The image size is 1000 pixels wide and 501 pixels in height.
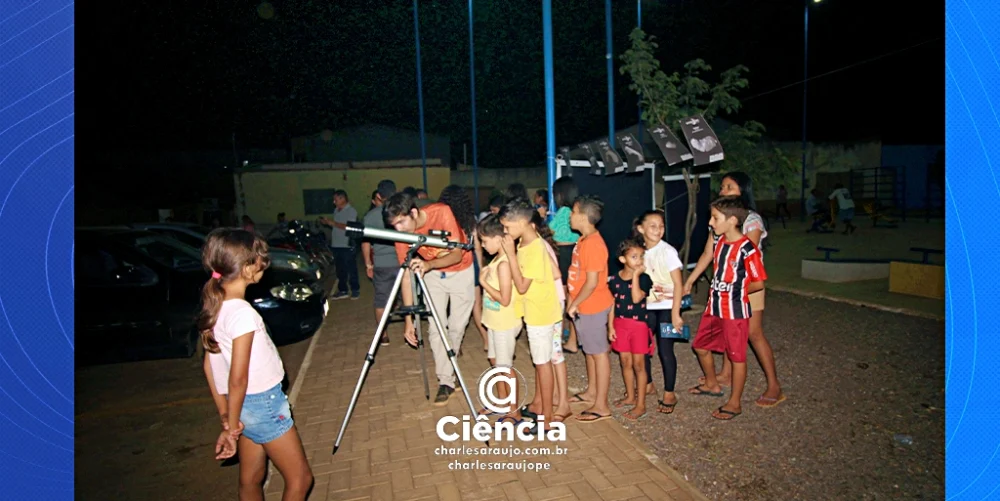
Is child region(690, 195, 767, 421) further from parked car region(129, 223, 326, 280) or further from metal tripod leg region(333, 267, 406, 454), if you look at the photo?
parked car region(129, 223, 326, 280)

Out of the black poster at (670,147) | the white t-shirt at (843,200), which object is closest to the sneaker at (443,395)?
the black poster at (670,147)

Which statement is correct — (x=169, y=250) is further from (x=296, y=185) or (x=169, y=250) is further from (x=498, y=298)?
(x=296, y=185)

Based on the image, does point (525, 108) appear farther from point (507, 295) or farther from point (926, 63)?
point (507, 295)

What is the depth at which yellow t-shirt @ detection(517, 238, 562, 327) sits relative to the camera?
4062mm

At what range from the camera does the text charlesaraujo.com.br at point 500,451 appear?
4.04 metres

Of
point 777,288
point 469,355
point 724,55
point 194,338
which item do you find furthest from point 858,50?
point 194,338

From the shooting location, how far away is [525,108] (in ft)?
122

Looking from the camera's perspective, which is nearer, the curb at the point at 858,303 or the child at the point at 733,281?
the child at the point at 733,281

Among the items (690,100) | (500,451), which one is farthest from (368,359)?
(690,100)

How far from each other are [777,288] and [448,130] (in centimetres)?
2706

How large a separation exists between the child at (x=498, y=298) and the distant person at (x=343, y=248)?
4859mm

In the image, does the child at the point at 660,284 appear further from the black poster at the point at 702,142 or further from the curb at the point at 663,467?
the black poster at the point at 702,142

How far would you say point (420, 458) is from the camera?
4.04 meters

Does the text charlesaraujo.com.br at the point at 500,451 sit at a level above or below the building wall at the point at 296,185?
below
